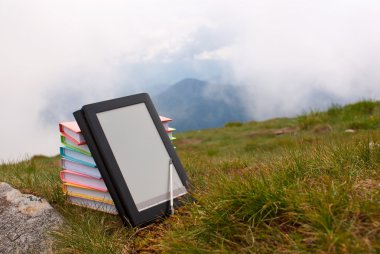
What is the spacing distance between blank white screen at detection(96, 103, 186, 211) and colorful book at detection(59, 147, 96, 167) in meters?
0.32

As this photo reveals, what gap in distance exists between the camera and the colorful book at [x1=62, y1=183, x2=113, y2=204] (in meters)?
4.59

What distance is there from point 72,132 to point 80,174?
410mm

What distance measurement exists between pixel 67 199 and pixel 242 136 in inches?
402

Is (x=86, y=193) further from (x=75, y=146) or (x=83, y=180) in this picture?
(x=75, y=146)

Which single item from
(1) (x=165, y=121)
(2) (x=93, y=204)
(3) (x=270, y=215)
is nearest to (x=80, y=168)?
(2) (x=93, y=204)

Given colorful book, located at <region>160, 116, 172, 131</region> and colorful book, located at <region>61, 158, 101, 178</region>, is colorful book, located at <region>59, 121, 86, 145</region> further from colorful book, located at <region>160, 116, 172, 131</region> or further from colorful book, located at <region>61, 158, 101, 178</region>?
colorful book, located at <region>160, 116, 172, 131</region>

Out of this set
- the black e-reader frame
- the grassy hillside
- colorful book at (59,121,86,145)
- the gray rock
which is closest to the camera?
the grassy hillside

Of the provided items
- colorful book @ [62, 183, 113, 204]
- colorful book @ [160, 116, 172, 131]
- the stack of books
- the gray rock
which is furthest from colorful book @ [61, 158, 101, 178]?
colorful book @ [160, 116, 172, 131]

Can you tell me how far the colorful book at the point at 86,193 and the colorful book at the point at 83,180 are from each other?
1.5 inches

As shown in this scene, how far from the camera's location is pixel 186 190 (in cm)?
471

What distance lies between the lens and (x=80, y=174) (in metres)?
4.75

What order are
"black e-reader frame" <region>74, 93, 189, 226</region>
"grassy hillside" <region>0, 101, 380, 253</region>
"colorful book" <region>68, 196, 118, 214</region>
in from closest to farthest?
1. "grassy hillside" <region>0, 101, 380, 253</region>
2. "black e-reader frame" <region>74, 93, 189, 226</region>
3. "colorful book" <region>68, 196, 118, 214</region>

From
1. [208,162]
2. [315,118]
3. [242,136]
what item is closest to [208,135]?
[242,136]

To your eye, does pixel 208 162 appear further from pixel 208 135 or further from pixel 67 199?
pixel 208 135
